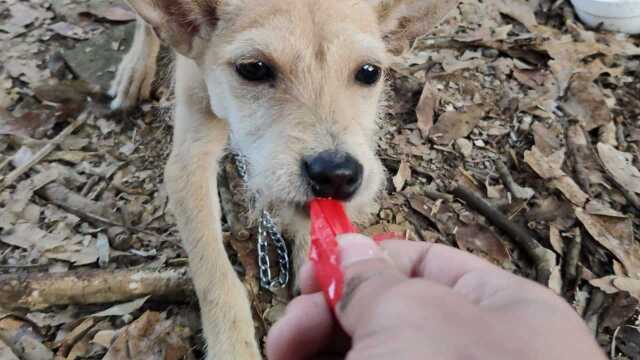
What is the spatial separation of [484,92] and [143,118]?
232 centimetres

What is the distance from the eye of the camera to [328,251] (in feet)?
6.49

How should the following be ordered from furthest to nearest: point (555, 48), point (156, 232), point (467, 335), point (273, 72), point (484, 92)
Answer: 1. point (555, 48)
2. point (484, 92)
3. point (156, 232)
4. point (273, 72)
5. point (467, 335)

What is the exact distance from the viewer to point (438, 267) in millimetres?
2070

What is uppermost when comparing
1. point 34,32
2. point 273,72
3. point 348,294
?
point 348,294

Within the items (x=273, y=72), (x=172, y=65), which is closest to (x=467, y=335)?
(x=273, y=72)

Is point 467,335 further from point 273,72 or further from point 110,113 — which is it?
point 110,113

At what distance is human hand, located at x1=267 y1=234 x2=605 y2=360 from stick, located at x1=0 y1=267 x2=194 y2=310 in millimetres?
1656

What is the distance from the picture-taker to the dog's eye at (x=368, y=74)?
3264 millimetres

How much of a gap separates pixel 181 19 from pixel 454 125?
205cm

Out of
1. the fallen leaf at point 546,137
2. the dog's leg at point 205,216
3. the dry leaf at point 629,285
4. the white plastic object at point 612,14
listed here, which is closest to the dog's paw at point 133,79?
the dog's leg at point 205,216

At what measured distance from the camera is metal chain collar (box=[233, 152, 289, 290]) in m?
3.70

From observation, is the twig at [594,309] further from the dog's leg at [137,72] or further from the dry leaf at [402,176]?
the dog's leg at [137,72]

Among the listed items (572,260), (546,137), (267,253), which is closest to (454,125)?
(546,137)

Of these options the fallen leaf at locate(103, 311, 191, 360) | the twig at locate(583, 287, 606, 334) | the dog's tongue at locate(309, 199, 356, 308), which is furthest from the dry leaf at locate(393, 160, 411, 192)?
the dog's tongue at locate(309, 199, 356, 308)
